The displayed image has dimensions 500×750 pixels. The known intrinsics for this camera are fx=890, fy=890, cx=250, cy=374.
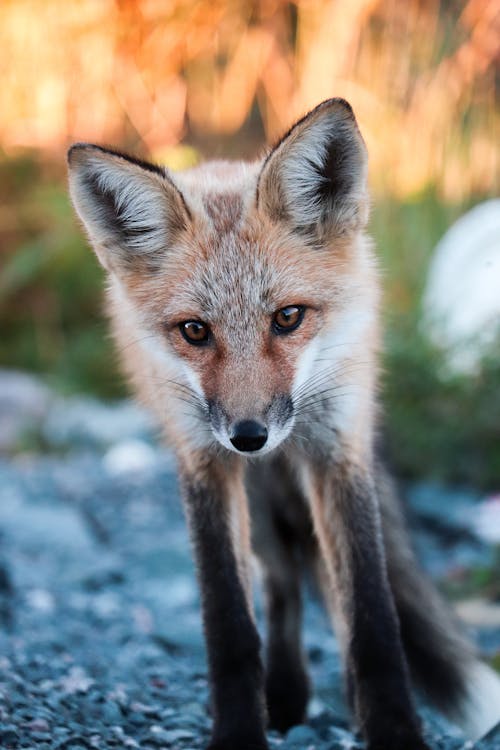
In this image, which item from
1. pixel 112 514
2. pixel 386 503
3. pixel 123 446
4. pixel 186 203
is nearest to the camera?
pixel 186 203

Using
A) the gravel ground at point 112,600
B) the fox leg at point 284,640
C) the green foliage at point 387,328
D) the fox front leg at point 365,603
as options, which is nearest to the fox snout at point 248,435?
the fox front leg at point 365,603

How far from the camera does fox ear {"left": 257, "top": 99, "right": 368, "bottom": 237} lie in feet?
7.57

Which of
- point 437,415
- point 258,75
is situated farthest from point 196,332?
point 258,75

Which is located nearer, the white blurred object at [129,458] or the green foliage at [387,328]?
the green foliage at [387,328]

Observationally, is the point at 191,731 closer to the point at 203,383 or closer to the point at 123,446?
the point at 203,383

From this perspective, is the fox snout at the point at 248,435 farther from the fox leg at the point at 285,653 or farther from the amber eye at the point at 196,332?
the fox leg at the point at 285,653

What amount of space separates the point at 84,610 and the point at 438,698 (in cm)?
162

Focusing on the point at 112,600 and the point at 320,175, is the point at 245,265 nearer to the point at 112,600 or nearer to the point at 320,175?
the point at 320,175

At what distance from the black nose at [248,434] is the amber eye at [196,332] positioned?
339 mm

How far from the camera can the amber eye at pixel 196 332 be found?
234 cm

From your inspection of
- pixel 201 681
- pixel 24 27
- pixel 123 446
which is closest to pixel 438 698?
pixel 201 681

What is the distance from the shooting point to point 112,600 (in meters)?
3.83

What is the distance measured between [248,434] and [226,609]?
0.54 metres

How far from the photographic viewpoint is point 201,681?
3014 mm
